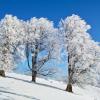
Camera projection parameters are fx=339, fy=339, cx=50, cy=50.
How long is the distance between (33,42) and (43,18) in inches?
192

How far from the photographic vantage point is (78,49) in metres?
51.6

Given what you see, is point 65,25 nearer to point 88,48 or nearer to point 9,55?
point 88,48

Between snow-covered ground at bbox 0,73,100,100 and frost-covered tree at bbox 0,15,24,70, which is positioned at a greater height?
frost-covered tree at bbox 0,15,24,70

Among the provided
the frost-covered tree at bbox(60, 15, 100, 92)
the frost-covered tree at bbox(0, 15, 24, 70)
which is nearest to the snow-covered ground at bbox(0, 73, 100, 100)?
the frost-covered tree at bbox(60, 15, 100, 92)

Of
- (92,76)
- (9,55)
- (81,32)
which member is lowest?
(92,76)

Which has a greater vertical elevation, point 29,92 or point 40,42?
point 40,42

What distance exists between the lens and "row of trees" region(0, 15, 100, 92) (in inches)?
2014

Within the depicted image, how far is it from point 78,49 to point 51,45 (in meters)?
5.79

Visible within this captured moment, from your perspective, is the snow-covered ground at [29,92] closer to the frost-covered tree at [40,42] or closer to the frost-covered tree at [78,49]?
the frost-covered tree at [78,49]

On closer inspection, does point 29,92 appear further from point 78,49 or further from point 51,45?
point 51,45

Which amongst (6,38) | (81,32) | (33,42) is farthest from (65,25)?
(6,38)

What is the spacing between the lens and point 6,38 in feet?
181

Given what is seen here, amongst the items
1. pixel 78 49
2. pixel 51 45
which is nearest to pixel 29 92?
pixel 78 49

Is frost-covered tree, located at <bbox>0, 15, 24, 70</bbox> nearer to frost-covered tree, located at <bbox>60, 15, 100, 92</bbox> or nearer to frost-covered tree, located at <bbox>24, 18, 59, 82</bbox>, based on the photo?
frost-covered tree, located at <bbox>24, 18, 59, 82</bbox>
